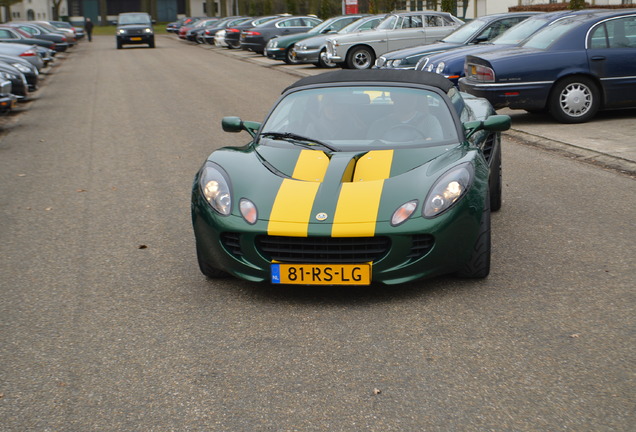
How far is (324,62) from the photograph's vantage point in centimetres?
2564

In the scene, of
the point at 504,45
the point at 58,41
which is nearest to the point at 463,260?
the point at 504,45

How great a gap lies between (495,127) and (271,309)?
220 cm

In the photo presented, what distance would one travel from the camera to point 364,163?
566 centimetres

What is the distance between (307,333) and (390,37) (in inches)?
771

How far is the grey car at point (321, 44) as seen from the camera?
2522cm

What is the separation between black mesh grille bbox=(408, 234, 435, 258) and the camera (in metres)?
5.10

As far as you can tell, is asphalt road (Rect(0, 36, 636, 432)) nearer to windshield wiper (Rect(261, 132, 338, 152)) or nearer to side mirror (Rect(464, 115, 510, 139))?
side mirror (Rect(464, 115, 510, 139))

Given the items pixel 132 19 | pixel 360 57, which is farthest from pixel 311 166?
pixel 132 19

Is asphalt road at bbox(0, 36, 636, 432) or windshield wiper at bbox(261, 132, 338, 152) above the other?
windshield wiper at bbox(261, 132, 338, 152)

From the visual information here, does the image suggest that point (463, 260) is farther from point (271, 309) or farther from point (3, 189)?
point (3, 189)

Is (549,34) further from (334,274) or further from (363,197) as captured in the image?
(334,274)

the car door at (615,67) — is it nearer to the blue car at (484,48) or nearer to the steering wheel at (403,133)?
the blue car at (484,48)

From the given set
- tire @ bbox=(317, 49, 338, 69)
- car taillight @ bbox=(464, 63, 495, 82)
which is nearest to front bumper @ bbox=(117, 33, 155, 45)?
tire @ bbox=(317, 49, 338, 69)

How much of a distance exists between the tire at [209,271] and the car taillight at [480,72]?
7914mm
